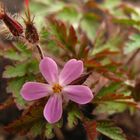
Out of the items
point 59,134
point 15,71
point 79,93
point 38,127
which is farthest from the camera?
point 59,134

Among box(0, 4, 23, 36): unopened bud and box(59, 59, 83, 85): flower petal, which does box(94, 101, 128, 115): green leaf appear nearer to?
box(59, 59, 83, 85): flower petal

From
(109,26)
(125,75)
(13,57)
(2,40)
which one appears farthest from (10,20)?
(109,26)

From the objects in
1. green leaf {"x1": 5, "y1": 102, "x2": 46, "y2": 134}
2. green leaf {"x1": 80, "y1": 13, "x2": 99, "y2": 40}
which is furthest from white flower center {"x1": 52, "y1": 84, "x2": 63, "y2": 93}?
green leaf {"x1": 80, "y1": 13, "x2": 99, "y2": 40}

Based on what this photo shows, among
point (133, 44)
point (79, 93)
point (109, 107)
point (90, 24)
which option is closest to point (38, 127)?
point (79, 93)

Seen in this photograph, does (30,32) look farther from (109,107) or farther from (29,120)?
(109,107)

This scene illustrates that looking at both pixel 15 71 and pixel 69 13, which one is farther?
pixel 69 13
